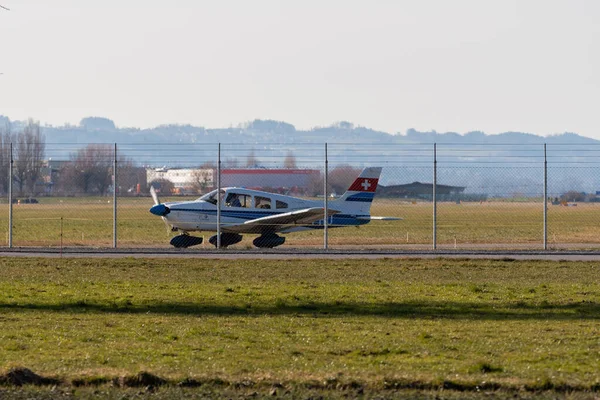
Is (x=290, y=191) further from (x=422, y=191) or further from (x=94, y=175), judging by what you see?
(x=422, y=191)

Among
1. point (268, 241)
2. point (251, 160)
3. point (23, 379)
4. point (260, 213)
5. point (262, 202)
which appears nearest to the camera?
point (23, 379)

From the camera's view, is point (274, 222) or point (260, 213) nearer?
point (274, 222)

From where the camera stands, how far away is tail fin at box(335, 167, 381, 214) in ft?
116

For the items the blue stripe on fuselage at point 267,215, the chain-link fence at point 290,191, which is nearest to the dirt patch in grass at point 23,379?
the chain-link fence at point 290,191

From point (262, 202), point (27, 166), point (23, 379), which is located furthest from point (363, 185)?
point (23, 379)

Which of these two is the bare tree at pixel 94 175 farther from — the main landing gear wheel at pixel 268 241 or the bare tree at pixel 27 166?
the main landing gear wheel at pixel 268 241

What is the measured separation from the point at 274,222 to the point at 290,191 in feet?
29.7

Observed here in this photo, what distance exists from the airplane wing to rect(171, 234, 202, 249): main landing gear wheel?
100 centimetres

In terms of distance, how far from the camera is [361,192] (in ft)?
116

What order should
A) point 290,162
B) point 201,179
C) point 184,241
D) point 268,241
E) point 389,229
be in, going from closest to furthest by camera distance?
point 184,241 < point 268,241 < point 290,162 < point 201,179 < point 389,229

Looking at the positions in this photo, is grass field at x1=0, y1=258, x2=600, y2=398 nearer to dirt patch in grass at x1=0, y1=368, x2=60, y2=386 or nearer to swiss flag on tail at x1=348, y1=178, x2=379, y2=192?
dirt patch in grass at x1=0, y1=368, x2=60, y2=386

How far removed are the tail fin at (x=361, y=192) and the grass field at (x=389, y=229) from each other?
1.25 m

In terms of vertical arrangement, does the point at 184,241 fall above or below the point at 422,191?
below

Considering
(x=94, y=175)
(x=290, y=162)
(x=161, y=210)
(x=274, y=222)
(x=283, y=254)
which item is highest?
(x=290, y=162)
